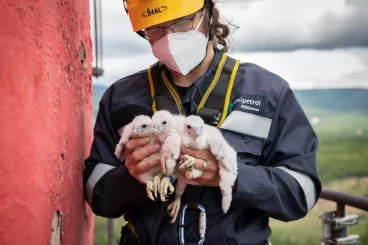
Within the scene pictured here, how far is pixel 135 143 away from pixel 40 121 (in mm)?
279

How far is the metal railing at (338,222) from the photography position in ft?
8.58

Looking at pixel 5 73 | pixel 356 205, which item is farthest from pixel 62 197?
pixel 356 205

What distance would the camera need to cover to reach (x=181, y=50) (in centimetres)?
166

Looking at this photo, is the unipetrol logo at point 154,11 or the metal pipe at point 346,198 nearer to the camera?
the unipetrol logo at point 154,11

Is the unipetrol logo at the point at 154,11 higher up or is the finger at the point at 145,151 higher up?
the unipetrol logo at the point at 154,11

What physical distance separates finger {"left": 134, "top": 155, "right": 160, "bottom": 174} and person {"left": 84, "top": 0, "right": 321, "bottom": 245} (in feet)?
0.09

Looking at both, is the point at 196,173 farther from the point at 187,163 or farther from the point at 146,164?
the point at 146,164

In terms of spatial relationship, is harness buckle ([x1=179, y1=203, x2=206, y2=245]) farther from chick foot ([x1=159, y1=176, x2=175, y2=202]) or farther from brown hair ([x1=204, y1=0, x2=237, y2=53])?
brown hair ([x1=204, y1=0, x2=237, y2=53])

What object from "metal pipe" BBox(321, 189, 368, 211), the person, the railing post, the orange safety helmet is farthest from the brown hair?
the railing post

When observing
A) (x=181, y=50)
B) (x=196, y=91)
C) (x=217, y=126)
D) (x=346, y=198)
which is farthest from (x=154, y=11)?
(x=346, y=198)

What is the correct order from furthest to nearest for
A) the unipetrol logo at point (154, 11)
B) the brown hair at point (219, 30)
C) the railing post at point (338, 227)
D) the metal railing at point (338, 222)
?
the railing post at point (338, 227)
the metal railing at point (338, 222)
the brown hair at point (219, 30)
the unipetrol logo at point (154, 11)

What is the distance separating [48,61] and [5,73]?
13.2 inches

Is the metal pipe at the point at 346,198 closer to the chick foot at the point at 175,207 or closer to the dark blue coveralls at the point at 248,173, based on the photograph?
the dark blue coveralls at the point at 248,173

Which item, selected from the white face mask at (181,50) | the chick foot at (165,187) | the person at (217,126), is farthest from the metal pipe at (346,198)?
the chick foot at (165,187)
